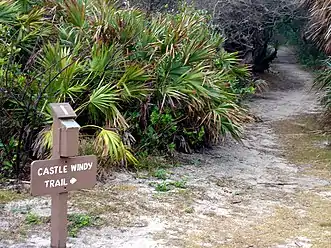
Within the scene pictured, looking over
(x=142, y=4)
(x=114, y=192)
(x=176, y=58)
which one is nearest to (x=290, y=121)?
(x=142, y=4)

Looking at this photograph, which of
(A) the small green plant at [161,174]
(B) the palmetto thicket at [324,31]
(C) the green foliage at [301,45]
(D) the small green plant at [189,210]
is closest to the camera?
(D) the small green plant at [189,210]

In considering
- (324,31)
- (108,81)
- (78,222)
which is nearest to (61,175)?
(78,222)

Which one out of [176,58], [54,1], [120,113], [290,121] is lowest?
[290,121]

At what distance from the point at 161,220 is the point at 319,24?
7228mm

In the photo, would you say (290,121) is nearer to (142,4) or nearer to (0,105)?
(142,4)

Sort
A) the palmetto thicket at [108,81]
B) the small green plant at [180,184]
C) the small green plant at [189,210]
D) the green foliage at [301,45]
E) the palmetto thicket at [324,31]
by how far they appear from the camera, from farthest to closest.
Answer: the green foliage at [301,45] → the palmetto thicket at [324,31] → the palmetto thicket at [108,81] → the small green plant at [180,184] → the small green plant at [189,210]

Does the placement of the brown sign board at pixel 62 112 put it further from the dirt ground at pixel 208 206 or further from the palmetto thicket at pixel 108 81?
the palmetto thicket at pixel 108 81

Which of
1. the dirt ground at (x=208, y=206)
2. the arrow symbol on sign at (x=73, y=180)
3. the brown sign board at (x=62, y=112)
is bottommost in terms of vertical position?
the dirt ground at (x=208, y=206)

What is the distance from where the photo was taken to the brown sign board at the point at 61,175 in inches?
164

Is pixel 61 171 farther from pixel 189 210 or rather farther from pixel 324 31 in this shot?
pixel 324 31

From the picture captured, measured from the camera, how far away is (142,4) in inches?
562

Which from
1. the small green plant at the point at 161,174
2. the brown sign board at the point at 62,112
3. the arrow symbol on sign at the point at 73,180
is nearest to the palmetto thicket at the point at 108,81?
the small green plant at the point at 161,174

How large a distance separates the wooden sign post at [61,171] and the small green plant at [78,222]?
0.63 m

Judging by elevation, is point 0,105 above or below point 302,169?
A: above
